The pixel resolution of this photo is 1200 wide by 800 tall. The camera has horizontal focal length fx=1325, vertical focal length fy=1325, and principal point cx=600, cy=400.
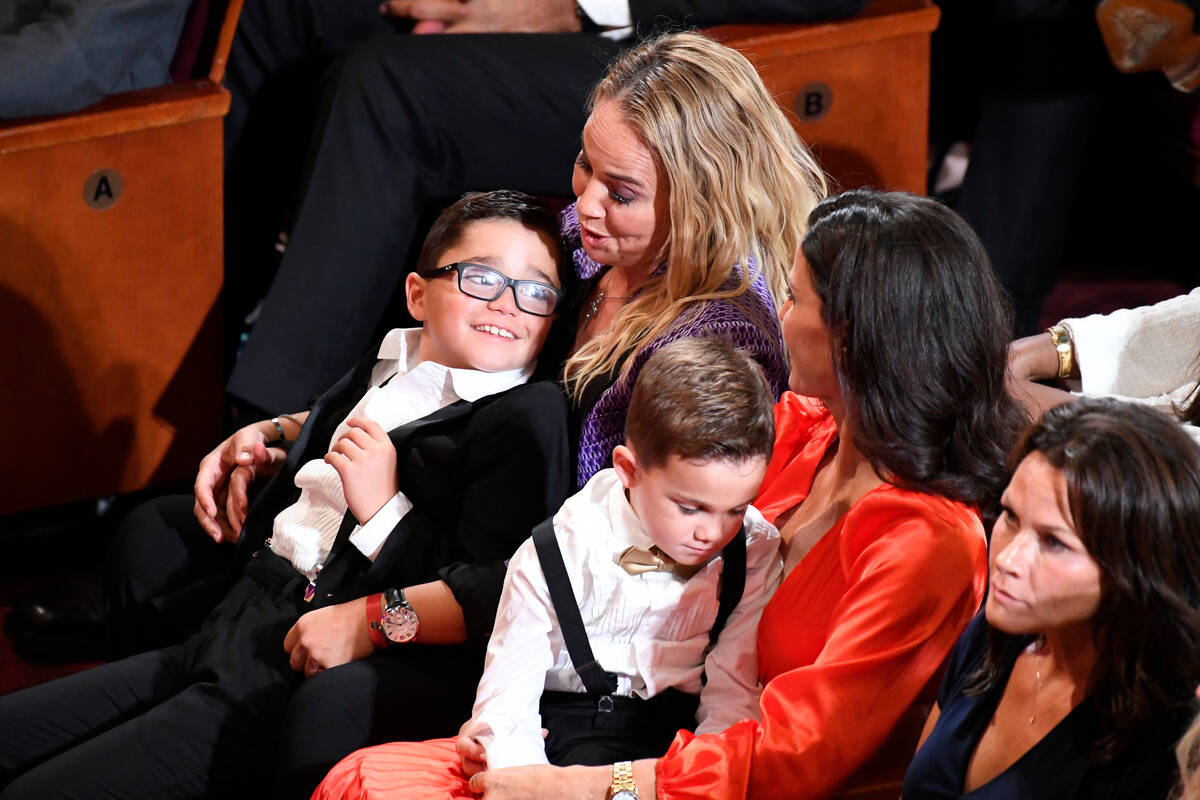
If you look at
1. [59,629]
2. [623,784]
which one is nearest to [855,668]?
[623,784]

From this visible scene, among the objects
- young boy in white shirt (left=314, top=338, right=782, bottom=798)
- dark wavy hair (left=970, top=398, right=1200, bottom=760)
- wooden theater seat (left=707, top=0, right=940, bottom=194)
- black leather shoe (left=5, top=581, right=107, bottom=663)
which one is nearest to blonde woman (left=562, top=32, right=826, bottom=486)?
young boy in white shirt (left=314, top=338, right=782, bottom=798)

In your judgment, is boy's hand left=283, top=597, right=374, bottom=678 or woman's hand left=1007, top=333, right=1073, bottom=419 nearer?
boy's hand left=283, top=597, right=374, bottom=678

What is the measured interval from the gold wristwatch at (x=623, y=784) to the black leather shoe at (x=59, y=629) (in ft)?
4.41

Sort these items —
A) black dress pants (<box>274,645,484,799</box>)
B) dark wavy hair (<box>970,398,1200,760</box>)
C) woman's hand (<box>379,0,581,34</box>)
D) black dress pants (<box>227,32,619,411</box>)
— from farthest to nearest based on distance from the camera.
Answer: woman's hand (<box>379,0,581,34</box>) → black dress pants (<box>227,32,619,411</box>) → black dress pants (<box>274,645,484,799</box>) → dark wavy hair (<box>970,398,1200,760</box>)

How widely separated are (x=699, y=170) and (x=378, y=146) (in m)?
→ 0.90

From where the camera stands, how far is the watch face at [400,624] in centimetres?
174

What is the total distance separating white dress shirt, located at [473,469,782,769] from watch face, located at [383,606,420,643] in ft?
0.68

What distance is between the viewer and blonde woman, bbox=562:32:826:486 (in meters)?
1.84

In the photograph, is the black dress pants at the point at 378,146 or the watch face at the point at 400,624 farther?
the black dress pants at the point at 378,146

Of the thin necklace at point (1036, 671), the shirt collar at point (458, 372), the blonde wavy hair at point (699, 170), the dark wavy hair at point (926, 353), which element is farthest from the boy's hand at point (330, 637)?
the thin necklace at point (1036, 671)

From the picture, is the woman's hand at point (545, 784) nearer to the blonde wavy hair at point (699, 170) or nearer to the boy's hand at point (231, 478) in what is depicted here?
the blonde wavy hair at point (699, 170)

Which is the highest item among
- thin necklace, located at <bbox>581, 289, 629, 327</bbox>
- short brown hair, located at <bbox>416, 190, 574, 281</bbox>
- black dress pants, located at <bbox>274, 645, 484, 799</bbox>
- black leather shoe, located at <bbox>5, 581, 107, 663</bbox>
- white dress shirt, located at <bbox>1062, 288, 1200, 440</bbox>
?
short brown hair, located at <bbox>416, 190, 574, 281</bbox>

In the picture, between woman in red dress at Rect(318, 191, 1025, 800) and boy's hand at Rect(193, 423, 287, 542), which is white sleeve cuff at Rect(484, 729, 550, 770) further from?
boy's hand at Rect(193, 423, 287, 542)

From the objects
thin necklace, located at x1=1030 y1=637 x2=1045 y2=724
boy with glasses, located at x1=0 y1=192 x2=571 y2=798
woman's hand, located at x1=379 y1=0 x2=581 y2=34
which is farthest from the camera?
woman's hand, located at x1=379 y1=0 x2=581 y2=34
